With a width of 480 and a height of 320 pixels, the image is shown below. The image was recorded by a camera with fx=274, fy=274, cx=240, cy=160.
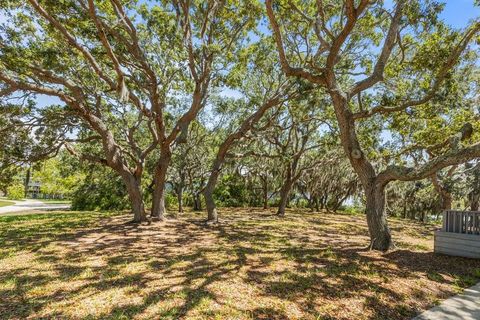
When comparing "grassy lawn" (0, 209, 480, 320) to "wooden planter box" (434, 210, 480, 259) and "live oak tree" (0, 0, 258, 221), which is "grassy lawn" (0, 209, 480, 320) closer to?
"wooden planter box" (434, 210, 480, 259)

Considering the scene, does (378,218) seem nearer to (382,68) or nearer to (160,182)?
(382,68)

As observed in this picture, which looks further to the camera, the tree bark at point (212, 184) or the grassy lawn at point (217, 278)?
the tree bark at point (212, 184)

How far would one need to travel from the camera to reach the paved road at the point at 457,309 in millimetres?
3531

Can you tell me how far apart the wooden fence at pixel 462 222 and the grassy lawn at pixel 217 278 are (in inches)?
32.4

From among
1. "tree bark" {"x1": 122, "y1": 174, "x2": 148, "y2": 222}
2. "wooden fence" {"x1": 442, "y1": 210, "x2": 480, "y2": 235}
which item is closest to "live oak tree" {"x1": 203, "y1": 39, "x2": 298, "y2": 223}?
"tree bark" {"x1": 122, "y1": 174, "x2": 148, "y2": 222}

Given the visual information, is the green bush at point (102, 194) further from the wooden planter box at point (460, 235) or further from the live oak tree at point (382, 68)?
the wooden planter box at point (460, 235)

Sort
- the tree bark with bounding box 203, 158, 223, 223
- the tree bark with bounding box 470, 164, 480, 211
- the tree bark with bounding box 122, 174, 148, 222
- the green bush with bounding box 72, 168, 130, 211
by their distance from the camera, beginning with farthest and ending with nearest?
the green bush with bounding box 72, 168, 130, 211, the tree bark with bounding box 470, 164, 480, 211, the tree bark with bounding box 203, 158, 223, 223, the tree bark with bounding box 122, 174, 148, 222

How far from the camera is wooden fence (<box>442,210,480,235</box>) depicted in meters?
6.73

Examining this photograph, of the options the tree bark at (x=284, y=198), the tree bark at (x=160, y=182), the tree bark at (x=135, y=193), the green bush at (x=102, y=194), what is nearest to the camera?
the tree bark at (x=135, y=193)

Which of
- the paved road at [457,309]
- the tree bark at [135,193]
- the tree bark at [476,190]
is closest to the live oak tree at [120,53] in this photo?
the tree bark at [135,193]

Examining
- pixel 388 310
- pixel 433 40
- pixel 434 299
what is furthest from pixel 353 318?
pixel 433 40

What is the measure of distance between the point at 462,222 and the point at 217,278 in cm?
641

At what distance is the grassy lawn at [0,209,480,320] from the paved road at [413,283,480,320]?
0.16m

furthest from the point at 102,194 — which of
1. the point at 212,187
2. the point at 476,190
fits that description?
the point at 476,190
